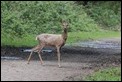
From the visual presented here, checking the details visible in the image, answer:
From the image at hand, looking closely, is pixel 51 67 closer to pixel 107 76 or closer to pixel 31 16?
pixel 107 76

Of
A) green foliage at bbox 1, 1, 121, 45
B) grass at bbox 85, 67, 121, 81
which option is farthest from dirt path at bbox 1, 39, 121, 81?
green foliage at bbox 1, 1, 121, 45

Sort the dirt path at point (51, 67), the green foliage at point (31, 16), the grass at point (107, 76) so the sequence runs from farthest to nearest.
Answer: the green foliage at point (31, 16) → the dirt path at point (51, 67) → the grass at point (107, 76)

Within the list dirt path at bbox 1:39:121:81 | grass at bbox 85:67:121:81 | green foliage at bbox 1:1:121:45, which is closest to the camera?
grass at bbox 85:67:121:81

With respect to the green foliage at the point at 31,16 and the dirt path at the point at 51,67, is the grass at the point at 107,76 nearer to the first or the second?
the dirt path at the point at 51,67

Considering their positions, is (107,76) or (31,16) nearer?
(107,76)

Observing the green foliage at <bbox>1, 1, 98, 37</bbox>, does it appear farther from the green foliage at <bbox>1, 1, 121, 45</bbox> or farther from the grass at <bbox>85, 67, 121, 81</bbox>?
the grass at <bbox>85, 67, 121, 81</bbox>

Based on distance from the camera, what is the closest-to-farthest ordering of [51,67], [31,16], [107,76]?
[107,76] < [51,67] < [31,16]

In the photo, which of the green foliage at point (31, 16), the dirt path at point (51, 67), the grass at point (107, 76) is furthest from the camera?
the green foliage at point (31, 16)

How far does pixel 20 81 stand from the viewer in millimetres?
12938

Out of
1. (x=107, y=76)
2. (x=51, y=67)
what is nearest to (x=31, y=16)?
(x=51, y=67)

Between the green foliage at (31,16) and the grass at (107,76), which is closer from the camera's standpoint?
the grass at (107,76)

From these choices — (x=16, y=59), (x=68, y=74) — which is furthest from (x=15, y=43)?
(x=68, y=74)

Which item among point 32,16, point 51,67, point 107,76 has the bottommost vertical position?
point 32,16

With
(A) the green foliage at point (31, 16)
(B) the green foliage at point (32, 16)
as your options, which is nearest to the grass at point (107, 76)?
(A) the green foliage at point (31, 16)
